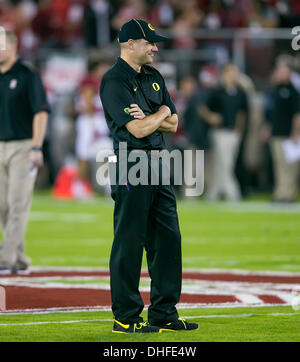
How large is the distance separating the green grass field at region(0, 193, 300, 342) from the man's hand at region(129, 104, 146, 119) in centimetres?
154

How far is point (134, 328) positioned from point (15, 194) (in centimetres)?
402

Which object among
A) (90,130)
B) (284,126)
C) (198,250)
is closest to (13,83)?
(198,250)

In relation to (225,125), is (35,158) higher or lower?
lower

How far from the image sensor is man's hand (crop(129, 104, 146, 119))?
24.4ft

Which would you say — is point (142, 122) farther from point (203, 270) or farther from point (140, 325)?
point (203, 270)

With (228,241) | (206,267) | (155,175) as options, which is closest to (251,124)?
(228,241)

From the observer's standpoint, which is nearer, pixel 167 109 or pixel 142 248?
pixel 142 248

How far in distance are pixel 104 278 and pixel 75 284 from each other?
1.89ft

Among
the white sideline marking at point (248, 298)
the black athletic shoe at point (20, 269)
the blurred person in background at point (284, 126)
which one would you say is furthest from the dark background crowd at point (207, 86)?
the white sideline marking at point (248, 298)

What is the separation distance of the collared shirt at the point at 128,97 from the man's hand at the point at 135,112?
3 cm

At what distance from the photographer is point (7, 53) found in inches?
445

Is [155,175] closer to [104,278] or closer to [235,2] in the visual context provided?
[104,278]

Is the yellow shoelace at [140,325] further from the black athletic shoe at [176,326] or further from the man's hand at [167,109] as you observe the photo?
the man's hand at [167,109]

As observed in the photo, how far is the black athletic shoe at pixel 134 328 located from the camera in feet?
24.5
